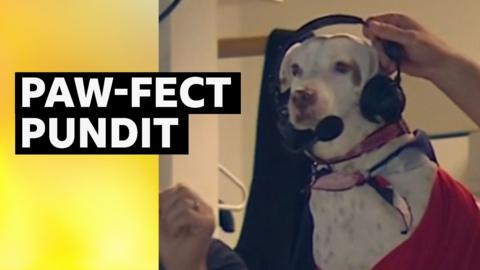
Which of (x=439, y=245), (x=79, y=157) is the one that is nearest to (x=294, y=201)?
(x=439, y=245)

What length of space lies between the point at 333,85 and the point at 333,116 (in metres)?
0.04

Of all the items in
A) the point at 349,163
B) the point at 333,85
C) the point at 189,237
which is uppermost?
the point at 333,85

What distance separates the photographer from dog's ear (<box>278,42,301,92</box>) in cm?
117

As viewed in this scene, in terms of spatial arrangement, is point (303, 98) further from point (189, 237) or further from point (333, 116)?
point (189, 237)

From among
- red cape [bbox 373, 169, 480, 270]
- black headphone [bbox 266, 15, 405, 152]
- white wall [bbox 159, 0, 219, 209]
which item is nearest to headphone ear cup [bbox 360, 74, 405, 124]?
black headphone [bbox 266, 15, 405, 152]

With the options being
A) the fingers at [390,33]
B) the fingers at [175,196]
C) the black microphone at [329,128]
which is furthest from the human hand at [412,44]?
the fingers at [175,196]

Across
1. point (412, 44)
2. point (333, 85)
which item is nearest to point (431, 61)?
point (412, 44)

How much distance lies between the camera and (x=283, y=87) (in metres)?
1.17

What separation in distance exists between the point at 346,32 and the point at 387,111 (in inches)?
5.1

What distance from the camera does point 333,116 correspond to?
115cm

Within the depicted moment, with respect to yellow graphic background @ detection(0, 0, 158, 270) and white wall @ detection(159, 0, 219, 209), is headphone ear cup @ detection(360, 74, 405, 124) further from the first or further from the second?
yellow graphic background @ detection(0, 0, 158, 270)

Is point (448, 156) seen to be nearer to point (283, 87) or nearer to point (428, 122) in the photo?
point (428, 122)

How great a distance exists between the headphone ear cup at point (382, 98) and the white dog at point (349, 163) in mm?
11

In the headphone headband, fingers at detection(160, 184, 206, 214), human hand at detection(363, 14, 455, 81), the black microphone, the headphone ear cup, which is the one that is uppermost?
the headphone headband
